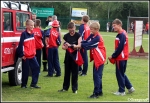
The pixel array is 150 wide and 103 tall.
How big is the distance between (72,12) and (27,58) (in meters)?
48.1

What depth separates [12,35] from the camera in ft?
30.4

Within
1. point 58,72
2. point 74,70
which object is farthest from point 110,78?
point 74,70

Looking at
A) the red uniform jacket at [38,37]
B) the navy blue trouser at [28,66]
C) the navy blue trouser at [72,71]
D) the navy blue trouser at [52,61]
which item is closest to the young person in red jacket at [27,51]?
the navy blue trouser at [28,66]

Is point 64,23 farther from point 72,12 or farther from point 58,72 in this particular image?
point 58,72

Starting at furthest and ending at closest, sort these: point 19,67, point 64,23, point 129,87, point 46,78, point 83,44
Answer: point 64,23
point 46,78
point 19,67
point 129,87
point 83,44

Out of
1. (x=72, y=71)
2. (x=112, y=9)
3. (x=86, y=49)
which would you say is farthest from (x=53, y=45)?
(x=112, y=9)

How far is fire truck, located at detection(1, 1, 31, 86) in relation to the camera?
8.80m

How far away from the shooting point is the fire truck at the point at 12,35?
28.9 ft

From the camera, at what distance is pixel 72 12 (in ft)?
187

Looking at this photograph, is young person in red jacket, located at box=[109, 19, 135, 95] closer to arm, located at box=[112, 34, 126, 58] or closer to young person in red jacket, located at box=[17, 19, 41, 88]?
arm, located at box=[112, 34, 126, 58]

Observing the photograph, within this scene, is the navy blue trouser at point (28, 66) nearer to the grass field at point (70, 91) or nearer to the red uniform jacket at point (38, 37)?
the grass field at point (70, 91)

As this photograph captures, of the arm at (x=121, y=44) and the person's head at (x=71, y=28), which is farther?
the person's head at (x=71, y=28)

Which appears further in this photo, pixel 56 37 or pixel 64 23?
pixel 64 23

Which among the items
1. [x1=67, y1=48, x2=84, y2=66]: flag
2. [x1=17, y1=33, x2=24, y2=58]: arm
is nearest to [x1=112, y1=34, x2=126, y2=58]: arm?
[x1=67, y1=48, x2=84, y2=66]: flag
